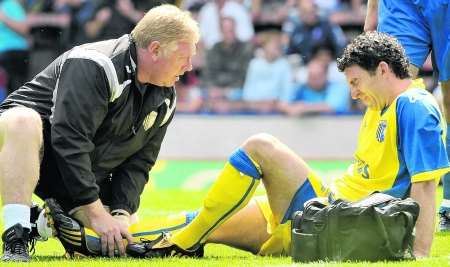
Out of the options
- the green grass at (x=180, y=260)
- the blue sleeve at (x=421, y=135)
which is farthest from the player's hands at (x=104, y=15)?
the blue sleeve at (x=421, y=135)

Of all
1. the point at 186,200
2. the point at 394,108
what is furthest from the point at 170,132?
the point at 394,108

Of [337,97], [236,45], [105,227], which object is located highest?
[105,227]

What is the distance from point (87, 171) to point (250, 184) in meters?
0.85

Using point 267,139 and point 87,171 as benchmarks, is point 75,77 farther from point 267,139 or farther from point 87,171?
point 267,139

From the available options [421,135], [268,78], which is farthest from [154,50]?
[268,78]

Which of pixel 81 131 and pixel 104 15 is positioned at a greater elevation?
pixel 81 131

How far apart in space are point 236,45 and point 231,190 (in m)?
10.3

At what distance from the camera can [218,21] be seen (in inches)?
622

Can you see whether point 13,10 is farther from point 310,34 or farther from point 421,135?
point 421,135

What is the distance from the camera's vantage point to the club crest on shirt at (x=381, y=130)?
5258mm

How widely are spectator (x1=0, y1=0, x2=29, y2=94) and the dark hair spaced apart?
1128 centimetres

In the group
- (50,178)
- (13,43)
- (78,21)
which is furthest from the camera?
(13,43)

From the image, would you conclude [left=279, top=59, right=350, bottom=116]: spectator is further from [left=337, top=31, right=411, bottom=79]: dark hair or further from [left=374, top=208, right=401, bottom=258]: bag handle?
[left=374, top=208, right=401, bottom=258]: bag handle

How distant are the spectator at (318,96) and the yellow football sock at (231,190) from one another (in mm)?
9749
